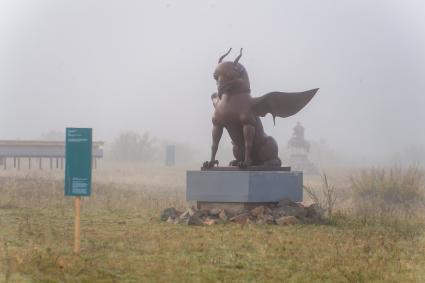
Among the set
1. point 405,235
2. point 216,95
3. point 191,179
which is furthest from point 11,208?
point 405,235

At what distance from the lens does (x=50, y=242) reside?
8195 mm

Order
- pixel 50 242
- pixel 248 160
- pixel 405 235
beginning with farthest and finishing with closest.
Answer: pixel 248 160, pixel 405 235, pixel 50 242

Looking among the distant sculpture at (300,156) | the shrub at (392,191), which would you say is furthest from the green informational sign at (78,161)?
the distant sculpture at (300,156)

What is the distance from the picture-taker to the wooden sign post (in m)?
7.39

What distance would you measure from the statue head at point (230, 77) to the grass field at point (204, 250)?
2492 millimetres

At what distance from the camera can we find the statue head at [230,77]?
11.1 m

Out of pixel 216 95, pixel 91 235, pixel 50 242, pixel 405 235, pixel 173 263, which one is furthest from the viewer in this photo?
pixel 216 95

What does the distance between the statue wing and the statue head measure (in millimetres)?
379

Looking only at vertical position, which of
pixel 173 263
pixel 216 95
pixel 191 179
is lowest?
pixel 173 263

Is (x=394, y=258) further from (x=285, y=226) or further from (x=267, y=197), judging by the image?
(x=267, y=197)

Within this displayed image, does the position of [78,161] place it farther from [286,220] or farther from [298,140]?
[298,140]

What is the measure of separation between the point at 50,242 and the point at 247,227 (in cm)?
322

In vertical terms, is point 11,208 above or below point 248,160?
below

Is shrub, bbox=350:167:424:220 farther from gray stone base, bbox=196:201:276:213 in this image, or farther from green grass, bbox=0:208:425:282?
green grass, bbox=0:208:425:282
